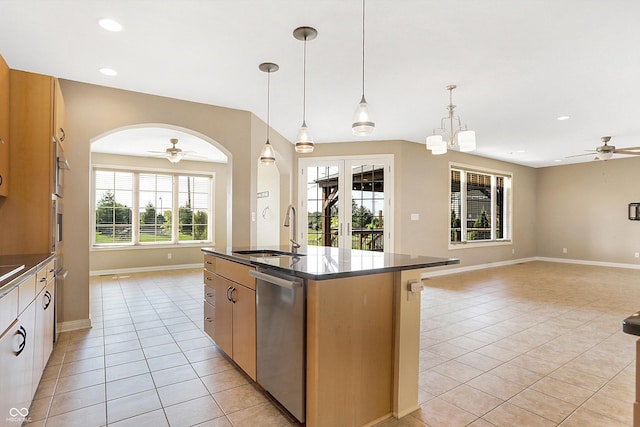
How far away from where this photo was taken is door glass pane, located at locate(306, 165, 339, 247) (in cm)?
645

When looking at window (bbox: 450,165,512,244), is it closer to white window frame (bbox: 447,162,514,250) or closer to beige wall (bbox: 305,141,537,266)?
white window frame (bbox: 447,162,514,250)

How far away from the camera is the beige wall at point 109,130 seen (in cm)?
361

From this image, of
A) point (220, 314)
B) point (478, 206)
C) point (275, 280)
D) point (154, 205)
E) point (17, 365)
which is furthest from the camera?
point (478, 206)

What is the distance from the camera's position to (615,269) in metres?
7.88

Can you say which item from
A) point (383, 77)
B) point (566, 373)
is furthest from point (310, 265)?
point (383, 77)

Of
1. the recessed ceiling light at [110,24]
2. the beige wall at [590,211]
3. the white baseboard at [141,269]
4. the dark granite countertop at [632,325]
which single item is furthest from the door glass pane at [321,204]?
the beige wall at [590,211]

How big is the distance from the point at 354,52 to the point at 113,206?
21.1 ft

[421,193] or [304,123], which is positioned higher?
[304,123]

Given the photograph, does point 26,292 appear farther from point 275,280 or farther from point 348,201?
point 348,201

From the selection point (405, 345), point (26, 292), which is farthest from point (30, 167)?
point (405, 345)

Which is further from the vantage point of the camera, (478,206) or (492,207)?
(492,207)

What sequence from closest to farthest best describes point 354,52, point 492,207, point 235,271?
point 235,271 < point 354,52 < point 492,207

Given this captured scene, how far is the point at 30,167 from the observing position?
286 centimetres

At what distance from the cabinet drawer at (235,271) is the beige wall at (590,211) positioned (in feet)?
31.4
